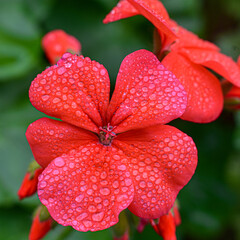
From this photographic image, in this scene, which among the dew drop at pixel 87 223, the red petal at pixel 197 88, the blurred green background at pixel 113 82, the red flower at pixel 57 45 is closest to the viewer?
the dew drop at pixel 87 223

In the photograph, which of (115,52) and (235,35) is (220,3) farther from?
(115,52)

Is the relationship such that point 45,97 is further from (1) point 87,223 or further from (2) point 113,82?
(2) point 113,82

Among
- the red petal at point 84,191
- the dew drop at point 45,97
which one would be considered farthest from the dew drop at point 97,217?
the dew drop at point 45,97

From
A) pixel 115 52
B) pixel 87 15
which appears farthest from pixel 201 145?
pixel 87 15

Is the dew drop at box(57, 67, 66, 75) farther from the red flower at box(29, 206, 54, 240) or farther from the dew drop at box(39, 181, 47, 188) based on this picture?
the red flower at box(29, 206, 54, 240)

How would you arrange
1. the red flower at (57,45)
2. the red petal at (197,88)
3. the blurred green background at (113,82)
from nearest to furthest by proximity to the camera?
the red petal at (197,88) < the red flower at (57,45) < the blurred green background at (113,82)

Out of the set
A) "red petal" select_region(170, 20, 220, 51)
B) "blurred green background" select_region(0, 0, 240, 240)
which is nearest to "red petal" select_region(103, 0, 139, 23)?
"red petal" select_region(170, 20, 220, 51)

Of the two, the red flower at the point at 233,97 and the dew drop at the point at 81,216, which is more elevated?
the red flower at the point at 233,97

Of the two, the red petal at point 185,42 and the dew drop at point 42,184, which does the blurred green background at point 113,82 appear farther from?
the dew drop at point 42,184
